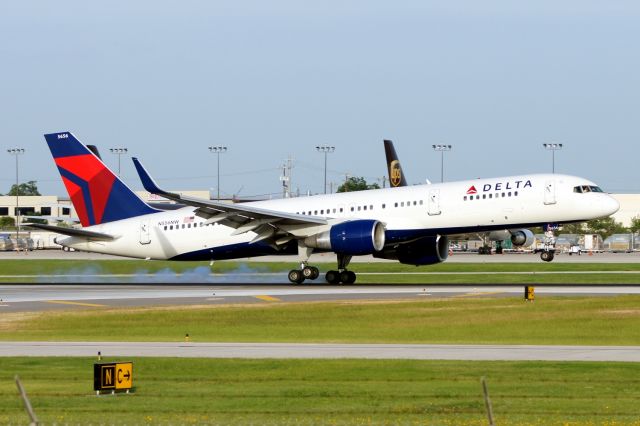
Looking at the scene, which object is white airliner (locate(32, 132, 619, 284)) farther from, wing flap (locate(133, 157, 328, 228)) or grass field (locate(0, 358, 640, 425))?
grass field (locate(0, 358, 640, 425))

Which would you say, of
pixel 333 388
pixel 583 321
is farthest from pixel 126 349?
pixel 583 321

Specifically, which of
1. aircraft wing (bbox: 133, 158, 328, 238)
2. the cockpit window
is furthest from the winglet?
the cockpit window

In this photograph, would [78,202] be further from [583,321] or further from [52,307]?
[583,321]

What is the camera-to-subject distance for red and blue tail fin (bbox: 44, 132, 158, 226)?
61875 mm

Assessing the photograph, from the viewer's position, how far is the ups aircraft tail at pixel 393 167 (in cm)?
14800

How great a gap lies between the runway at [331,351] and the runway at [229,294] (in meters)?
14.1

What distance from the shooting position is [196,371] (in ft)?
80.7

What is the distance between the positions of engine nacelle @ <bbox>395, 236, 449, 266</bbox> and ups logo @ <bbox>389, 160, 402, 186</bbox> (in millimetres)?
88034

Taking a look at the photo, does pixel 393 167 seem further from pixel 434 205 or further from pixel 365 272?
pixel 434 205

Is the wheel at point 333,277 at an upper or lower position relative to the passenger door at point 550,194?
lower

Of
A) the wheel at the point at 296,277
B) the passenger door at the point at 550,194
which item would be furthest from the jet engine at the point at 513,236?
the wheel at the point at 296,277

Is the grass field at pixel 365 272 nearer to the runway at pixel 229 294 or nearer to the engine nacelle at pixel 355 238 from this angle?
the engine nacelle at pixel 355 238

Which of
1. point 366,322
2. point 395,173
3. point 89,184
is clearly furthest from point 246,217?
point 395,173

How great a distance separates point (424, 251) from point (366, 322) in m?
22.0
